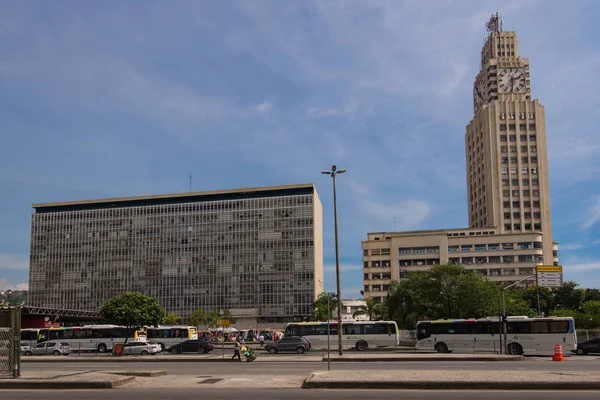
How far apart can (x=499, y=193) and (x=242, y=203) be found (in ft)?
185

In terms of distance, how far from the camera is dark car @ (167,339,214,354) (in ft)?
162

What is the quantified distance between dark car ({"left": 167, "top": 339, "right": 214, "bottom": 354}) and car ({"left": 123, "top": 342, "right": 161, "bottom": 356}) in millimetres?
2229

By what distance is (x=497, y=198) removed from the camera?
12475cm

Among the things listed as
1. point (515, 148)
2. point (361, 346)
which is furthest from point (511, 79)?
point (361, 346)

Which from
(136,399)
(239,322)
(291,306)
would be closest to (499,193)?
(291,306)

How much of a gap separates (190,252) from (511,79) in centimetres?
8379

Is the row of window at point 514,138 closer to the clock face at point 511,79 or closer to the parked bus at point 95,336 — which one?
the clock face at point 511,79

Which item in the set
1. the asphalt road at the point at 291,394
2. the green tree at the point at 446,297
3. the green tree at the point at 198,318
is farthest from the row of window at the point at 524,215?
the asphalt road at the point at 291,394

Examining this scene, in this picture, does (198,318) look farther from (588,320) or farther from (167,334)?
(588,320)

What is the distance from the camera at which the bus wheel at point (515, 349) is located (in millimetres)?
43656

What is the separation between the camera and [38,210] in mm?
142250

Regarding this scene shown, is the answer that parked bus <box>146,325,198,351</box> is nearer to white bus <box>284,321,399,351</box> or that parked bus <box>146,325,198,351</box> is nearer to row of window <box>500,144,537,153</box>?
white bus <box>284,321,399,351</box>

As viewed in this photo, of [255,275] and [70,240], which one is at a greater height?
[70,240]

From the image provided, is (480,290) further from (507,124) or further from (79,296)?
(79,296)
